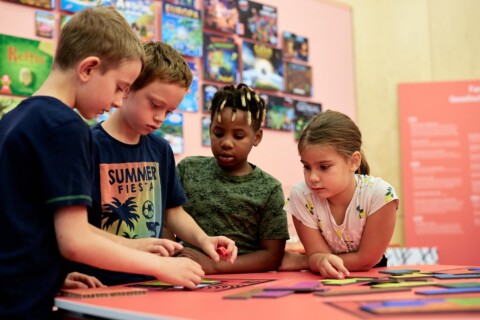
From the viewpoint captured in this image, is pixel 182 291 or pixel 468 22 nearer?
pixel 182 291

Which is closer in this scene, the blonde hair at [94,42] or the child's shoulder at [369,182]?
the blonde hair at [94,42]

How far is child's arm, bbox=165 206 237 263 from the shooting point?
1.54m

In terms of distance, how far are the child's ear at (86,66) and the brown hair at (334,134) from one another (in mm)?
781

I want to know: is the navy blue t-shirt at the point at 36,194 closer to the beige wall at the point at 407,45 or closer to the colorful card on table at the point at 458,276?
the colorful card on table at the point at 458,276

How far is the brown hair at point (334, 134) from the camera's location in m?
1.81

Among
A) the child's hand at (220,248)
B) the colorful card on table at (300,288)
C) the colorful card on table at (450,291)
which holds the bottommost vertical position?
the colorful card on table at (300,288)

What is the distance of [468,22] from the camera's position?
4.91m

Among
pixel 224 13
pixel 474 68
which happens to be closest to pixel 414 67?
pixel 474 68

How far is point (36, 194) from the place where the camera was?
3.91ft

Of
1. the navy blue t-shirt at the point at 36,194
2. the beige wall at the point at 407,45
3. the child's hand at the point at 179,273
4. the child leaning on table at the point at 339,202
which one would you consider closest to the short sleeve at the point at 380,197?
the child leaning on table at the point at 339,202

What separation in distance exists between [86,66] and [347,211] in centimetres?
98

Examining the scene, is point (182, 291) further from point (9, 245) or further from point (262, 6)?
point (262, 6)

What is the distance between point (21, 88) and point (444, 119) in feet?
11.2

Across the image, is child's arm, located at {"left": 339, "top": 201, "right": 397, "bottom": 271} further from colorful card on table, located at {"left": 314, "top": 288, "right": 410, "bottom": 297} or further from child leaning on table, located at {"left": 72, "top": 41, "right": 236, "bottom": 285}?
colorful card on table, located at {"left": 314, "top": 288, "right": 410, "bottom": 297}
